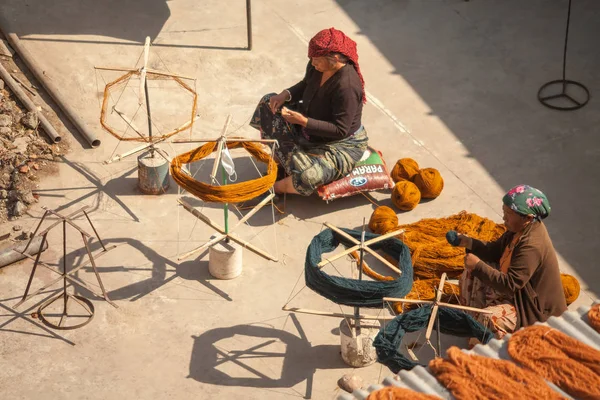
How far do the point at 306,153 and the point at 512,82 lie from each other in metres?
2.93

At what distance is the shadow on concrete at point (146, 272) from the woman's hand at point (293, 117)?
4.25 ft

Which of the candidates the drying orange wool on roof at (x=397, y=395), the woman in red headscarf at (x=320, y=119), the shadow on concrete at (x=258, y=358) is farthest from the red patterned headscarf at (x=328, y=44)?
the drying orange wool on roof at (x=397, y=395)

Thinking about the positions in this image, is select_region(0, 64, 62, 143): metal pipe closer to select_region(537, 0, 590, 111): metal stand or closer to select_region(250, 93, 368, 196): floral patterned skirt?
select_region(250, 93, 368, 196): floral patterned skirt

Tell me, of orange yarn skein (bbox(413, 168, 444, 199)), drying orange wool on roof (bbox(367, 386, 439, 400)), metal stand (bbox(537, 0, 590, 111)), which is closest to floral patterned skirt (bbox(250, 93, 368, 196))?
orange yarn skein (bbox(413, 168, 444, 199))

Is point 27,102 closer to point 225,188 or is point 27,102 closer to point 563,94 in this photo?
point 225,188

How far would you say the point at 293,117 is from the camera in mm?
7832

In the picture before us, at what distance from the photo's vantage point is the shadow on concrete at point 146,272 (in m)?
7.55

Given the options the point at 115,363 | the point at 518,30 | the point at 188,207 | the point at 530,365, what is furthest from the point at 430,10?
the point at 530,365

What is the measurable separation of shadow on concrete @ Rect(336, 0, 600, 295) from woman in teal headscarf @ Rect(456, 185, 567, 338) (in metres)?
1.27

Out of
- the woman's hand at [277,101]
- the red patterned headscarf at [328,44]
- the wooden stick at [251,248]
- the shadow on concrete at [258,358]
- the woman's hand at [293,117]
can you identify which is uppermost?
the red patterned headscarf at [328,44]

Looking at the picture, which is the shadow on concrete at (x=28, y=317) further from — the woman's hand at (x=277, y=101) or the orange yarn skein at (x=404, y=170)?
the orange yarn skein at (x=404, y=170)

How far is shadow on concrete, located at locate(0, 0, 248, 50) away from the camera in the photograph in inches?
411

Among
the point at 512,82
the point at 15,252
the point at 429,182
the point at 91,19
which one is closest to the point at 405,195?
the point at 429,182

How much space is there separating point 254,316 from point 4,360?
1.78m
